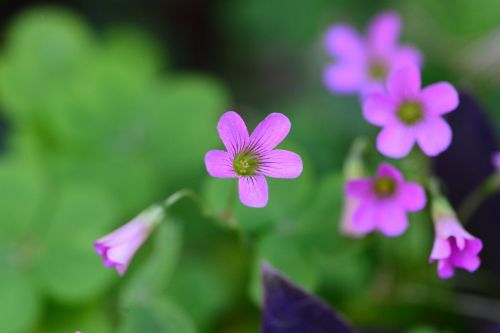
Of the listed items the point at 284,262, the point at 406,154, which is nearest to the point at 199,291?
the point at 284,262

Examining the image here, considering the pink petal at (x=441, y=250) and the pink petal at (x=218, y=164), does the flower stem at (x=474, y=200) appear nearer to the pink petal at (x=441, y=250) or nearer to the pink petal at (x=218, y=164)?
the pink petal at (x=441, y=250)

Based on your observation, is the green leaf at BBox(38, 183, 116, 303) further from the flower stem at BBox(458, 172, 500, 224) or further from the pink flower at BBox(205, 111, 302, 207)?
the flower stem at BBox(458, 172, 500, 224)

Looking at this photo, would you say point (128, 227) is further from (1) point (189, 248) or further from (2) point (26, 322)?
(1) point (189, 248)

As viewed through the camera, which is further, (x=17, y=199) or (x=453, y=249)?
(x=17, y=199)

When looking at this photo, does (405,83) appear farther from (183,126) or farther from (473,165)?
(183,126)

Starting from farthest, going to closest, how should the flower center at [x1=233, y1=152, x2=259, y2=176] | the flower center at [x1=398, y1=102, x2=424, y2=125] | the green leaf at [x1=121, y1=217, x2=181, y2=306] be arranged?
the green leaf at [x1=121, y1=217, x2=181, y2=306] → the flower center at [x1=398, y1=102, x2=424, y2=125] → the flower center at [x1=233, y1=152, x2=259, y2=176]

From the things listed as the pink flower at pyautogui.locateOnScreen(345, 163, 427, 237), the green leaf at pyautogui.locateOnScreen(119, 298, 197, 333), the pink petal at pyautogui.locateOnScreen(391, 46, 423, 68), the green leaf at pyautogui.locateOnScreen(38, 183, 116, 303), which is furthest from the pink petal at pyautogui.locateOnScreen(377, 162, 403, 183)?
the green leaf at pyautogui.locateOnScreen(38, 183, 116, 303)
